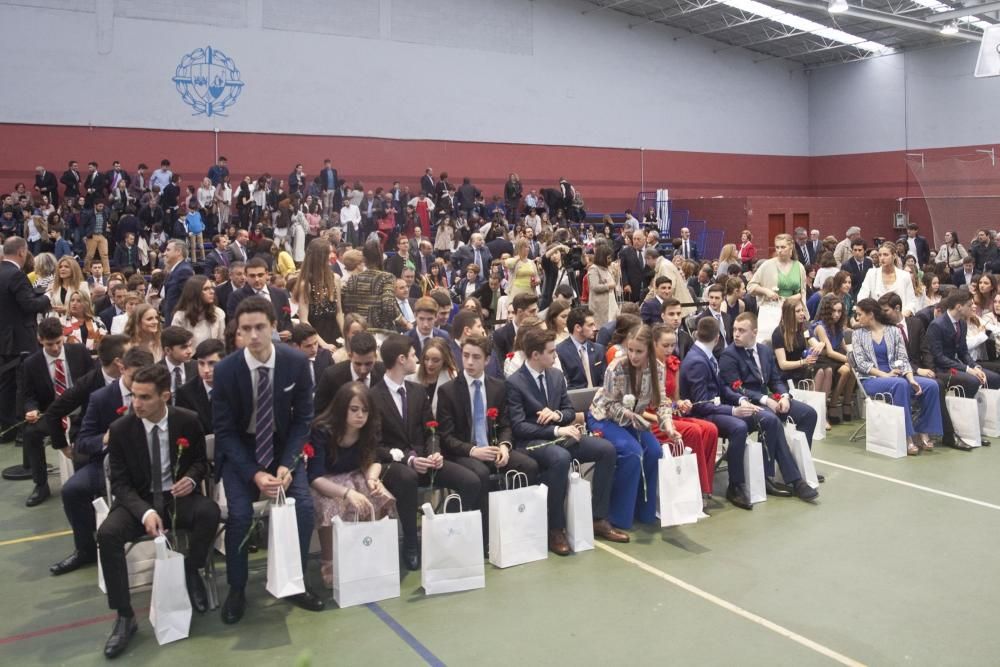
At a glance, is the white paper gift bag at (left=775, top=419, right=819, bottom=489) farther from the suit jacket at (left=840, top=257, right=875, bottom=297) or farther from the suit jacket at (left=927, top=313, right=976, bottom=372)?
the suit jacket at (left=840, top=257, right=875, bottom=297)

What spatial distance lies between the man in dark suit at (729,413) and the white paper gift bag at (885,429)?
1597 mm

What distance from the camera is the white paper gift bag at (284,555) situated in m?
4.33

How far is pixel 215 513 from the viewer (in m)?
4.54

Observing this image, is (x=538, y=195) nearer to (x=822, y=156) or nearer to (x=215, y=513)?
(x=822, y=156)

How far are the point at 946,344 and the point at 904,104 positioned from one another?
2251cm

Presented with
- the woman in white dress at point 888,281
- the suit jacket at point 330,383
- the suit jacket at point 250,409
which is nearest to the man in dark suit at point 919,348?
the woman in white dress at point 888,281

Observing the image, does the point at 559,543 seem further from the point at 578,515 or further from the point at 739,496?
the point at 739,496

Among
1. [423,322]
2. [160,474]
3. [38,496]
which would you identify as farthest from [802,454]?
[38,496]

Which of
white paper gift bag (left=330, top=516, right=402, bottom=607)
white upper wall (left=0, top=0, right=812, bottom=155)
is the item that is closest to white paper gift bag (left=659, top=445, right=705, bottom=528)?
white paper gift bag (left=330, top=516, right=402, bottom=607)

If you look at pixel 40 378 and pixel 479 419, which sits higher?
pixel 40 378

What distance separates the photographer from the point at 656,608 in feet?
15.2

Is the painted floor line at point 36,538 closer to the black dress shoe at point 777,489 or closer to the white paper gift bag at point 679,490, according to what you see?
the white paper gift bag at point 679,490

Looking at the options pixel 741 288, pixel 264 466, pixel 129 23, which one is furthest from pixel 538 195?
pixel 264 466

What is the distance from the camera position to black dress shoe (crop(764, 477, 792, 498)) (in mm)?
→ 6500
